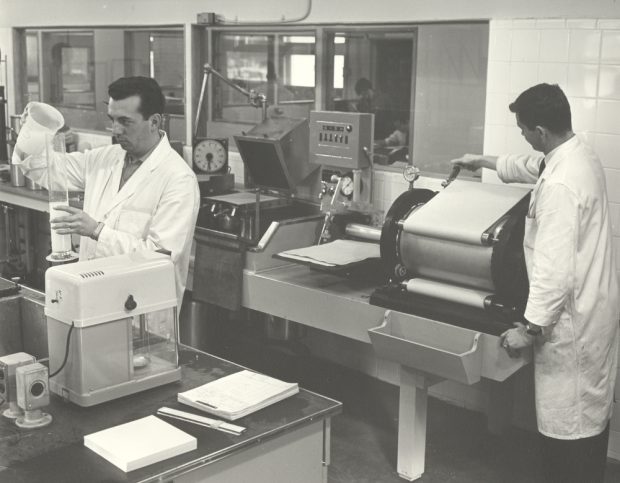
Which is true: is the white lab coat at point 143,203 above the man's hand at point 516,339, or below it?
above

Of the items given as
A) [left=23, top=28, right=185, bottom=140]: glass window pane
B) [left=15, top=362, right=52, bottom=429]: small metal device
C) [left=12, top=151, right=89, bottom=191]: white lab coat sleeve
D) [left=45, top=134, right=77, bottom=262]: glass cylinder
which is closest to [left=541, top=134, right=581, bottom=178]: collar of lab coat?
[left=45, top=134, right=77, bottom=262]: glass cylinder

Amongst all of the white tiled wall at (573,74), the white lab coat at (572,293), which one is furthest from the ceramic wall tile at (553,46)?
the white lab coat at (572,293)

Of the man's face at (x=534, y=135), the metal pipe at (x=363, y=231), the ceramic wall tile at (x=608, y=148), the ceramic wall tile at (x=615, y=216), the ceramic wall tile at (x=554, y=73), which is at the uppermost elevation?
the ceramic wall tile at (x=554, y=73)

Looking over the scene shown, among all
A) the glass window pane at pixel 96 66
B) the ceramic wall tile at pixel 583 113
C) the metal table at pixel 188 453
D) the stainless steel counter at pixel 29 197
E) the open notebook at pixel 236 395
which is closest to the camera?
the metal table at pixel 188 453

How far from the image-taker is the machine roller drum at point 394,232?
3.54m

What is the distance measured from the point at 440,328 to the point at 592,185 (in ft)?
2.73

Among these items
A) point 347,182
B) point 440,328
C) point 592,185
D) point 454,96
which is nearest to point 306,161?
point 347,182

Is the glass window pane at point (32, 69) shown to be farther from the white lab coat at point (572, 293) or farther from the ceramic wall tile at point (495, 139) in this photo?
the white lab coat at point (572, 293)

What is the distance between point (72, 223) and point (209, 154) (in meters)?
2.57

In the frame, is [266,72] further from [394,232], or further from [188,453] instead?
[188,453]

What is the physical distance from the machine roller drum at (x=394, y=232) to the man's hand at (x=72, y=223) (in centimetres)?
126

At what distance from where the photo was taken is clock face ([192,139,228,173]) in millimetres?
5230

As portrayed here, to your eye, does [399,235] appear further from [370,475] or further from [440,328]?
[370,475]

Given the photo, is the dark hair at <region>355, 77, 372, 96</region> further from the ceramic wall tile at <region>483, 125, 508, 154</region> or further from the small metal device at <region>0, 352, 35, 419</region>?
the small metal device at <region>0, 352, 35, 419</region>
